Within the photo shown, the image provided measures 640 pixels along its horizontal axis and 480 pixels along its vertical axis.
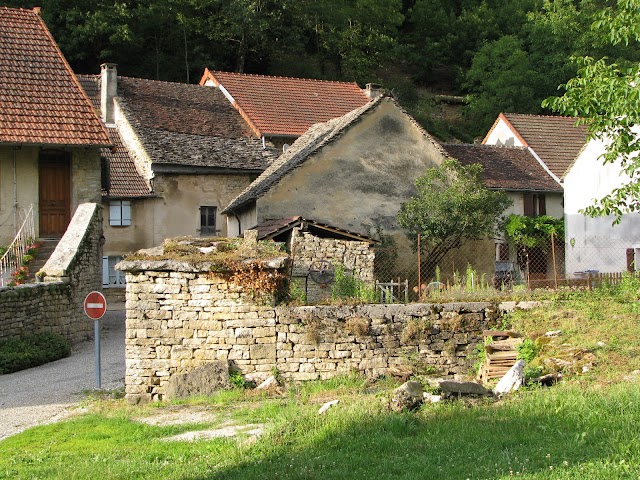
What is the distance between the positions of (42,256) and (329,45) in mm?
32205

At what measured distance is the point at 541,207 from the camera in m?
36.3

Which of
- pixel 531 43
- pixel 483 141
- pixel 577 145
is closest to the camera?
pixel 577 145

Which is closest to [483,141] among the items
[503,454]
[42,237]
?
[42,237]

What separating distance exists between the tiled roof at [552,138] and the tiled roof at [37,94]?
21.0 meters

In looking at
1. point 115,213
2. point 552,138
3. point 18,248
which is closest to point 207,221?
point 115,213

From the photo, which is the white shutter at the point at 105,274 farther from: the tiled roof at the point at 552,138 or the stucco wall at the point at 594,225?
the tiled roof at the point at 552,138

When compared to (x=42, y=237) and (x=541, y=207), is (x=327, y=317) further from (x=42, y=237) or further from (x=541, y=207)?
(x=541, y=207)

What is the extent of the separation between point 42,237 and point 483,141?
2610cm

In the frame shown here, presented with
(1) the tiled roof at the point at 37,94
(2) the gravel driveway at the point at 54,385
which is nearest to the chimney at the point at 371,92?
(1) the tiled roof at the point at 37,94

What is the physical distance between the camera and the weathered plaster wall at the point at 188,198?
33969 mm

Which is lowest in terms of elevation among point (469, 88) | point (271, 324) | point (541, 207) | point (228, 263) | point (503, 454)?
point (503, 454)

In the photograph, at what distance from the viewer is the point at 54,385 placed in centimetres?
1638

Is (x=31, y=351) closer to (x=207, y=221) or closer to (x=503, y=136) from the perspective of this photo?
(x=207, y=221)

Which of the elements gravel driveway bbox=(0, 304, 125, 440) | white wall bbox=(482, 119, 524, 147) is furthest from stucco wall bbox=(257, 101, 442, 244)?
white wall bbox=(482, 119, 524, 147)
